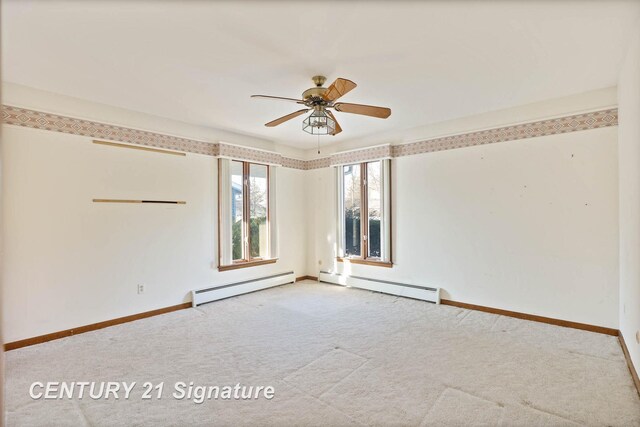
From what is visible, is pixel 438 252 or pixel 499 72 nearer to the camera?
pixel 499 72

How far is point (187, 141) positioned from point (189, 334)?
2.46 metres

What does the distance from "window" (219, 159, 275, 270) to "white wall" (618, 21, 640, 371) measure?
434cm

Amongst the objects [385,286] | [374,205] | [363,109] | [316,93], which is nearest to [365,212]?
[374,205]

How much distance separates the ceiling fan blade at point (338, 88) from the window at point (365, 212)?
240 centimetres

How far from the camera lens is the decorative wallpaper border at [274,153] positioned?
11.1 ft

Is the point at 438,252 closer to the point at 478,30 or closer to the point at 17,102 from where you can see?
the point at 478,30

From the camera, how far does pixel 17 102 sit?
3.23 metres

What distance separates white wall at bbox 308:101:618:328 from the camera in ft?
11.4

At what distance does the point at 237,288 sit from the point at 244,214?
1120mm

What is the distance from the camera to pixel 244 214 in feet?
17.2

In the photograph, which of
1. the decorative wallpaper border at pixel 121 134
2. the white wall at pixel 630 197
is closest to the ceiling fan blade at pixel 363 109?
the white wall at pixel 630 197

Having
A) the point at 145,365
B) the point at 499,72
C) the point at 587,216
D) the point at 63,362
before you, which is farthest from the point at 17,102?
the point at 587,216

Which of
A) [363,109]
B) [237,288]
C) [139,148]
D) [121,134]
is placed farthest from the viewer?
[237,288]

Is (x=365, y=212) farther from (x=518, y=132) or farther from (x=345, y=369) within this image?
(x=345, y=369)
